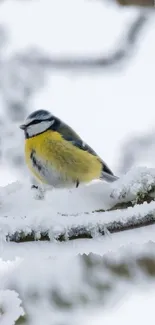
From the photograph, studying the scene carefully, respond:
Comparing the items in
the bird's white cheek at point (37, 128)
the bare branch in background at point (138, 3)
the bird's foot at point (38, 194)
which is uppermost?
the bird's white cheek at point (37, 128)

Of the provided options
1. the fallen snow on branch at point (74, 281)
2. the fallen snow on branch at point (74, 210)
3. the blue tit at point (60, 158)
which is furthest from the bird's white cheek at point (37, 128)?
the fallen snow on branch at point (74, 210)

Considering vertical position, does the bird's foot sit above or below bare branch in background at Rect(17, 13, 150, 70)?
below

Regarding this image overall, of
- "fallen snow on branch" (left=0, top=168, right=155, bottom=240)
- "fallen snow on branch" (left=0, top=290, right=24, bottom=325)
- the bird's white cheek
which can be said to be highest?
the bird's white cheek

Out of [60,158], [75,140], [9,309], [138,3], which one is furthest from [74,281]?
[75,140]

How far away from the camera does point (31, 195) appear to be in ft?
3.68

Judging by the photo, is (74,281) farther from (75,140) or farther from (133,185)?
(75,140)

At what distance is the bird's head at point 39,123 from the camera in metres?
2.61

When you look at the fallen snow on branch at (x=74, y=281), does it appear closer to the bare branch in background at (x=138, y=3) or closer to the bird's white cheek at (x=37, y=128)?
the bare branch in background at (x=138, y=3)

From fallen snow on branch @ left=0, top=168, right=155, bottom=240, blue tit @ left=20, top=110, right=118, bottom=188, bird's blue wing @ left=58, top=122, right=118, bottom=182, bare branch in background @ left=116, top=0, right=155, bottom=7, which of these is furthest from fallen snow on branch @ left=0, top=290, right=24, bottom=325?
bird's blue wing @ left=58, top=122, right=118, bottom=182

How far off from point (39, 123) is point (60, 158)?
0.79ft

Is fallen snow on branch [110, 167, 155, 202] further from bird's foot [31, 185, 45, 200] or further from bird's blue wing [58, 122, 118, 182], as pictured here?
bird's blue wing [58, 122, 118, 182]

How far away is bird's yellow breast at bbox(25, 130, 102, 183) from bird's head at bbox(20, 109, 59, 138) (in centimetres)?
5

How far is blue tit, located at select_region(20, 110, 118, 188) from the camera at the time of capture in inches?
95.7

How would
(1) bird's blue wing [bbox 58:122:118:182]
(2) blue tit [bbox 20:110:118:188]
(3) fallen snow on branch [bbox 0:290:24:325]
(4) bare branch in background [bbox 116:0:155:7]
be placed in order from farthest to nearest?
1. (1) bird's blue wing [bbox 58:122:118:182]
2. (2) blue tit [bbox 20:110:118:188]
3. (3) fallen snow on branch [bbox 0:290:24:325]
4. (4) bare branch in background [bbox 116:0:155:7]
